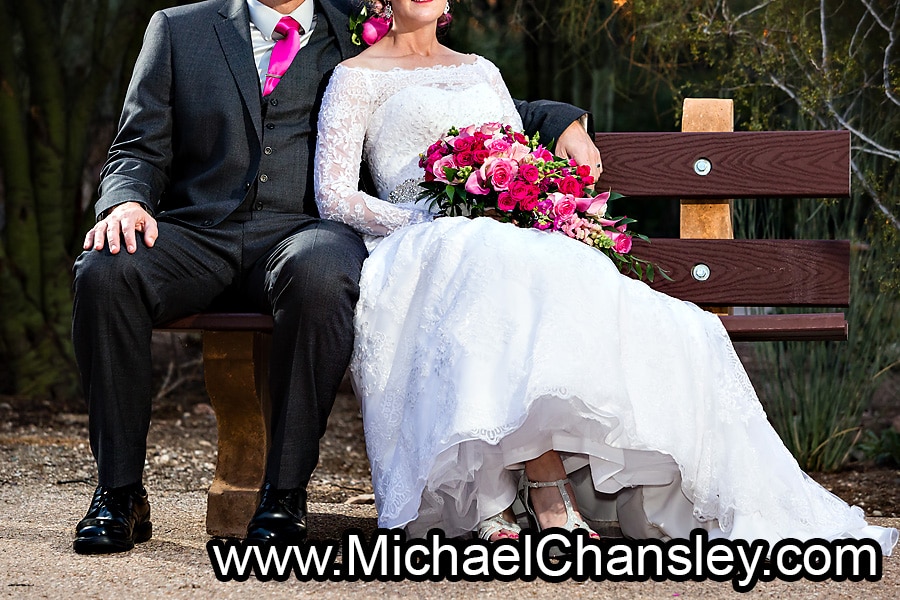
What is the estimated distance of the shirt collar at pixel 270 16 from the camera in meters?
3.68

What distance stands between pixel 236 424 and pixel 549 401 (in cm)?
115

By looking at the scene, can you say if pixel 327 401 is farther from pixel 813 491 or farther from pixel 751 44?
pixel 751 44

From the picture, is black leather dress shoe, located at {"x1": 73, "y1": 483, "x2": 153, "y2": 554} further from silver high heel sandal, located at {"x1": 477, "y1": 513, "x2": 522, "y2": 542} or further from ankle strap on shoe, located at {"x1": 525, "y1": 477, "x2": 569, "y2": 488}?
ankle strap on shoe, located at {"x1": 525, "y1": 477, "x2": 569, "y2": 488}

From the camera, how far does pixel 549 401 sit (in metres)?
2.70

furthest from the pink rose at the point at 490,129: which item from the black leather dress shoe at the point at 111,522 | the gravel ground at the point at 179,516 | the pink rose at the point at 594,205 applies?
the black leather dress shoe at the point at 111,522

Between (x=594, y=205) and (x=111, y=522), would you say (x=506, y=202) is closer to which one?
(x=594, y=205)

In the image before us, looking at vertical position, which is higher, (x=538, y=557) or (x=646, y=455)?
(x=646, y=455)

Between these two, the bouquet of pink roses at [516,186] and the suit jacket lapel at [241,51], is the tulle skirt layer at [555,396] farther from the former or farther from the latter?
the suit jacket lapel at [241,51]

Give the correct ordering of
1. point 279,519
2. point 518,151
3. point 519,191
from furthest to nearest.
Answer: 1. point 518,151
2. point 519,191
3. point 279,519

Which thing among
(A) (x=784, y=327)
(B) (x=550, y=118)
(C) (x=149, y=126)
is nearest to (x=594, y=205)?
(B) (x=550, y=118)

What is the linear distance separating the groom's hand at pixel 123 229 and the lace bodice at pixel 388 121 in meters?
0.55

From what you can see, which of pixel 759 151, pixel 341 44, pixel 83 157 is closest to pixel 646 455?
pixel 759 151

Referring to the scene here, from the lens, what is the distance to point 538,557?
271 centimetres

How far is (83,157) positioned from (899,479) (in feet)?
15.5
